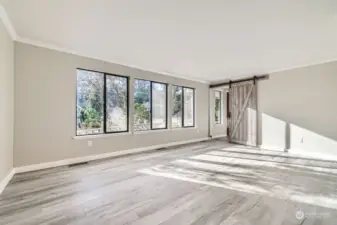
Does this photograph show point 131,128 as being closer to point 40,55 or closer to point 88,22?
point 40,55

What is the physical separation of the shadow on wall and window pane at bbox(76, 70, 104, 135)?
5.17m

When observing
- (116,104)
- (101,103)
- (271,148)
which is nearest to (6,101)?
(101,103)

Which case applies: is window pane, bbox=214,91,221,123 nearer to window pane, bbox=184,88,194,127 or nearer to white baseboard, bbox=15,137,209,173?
window pane, bbox=184,88,194,127

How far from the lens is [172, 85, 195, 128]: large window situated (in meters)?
7.91

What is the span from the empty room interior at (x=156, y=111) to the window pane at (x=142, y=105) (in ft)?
0.13

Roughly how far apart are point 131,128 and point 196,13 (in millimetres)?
3880

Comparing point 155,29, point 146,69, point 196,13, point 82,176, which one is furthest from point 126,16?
point 146,69

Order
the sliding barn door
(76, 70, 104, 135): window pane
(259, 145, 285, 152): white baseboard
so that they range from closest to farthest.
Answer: (76, 70, 104, 135): window pane, (259, 145, 285, 152): white baseboard, the sliding barn door

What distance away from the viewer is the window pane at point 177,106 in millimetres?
7844

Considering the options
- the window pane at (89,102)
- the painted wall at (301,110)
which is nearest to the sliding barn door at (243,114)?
the painted wall at (301,110)

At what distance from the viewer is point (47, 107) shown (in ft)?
14.8

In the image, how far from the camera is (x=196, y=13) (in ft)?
→ 10.4

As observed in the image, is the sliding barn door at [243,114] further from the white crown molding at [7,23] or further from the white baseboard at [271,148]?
the white crown molding at [7,23]

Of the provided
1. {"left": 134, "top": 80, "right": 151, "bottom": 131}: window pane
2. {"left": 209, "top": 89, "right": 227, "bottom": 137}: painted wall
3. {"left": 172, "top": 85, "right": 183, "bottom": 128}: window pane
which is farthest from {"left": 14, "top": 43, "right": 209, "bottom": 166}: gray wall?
{"left": 209, "top": 89, "right": 227, "bottom": 137}: painted wall
